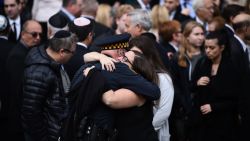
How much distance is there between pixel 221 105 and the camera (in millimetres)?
7543

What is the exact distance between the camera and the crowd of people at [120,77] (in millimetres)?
5340

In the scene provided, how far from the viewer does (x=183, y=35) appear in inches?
371

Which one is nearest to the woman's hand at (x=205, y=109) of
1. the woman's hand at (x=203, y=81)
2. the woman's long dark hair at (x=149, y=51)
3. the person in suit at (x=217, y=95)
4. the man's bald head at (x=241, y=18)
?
the person in suit at (x=217, y=95)

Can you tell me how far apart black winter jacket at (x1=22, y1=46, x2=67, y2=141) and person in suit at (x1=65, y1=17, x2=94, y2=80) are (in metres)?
0.57

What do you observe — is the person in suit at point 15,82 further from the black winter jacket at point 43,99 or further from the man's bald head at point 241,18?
the man's bald head at point 241,18

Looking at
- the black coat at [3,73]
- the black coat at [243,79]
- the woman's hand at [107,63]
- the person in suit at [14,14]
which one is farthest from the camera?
the person in suit at [14,14]

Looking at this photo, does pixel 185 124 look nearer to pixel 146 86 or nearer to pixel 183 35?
pixel 183 35

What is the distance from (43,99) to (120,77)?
1380mm

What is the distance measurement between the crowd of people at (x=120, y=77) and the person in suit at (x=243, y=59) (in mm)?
13

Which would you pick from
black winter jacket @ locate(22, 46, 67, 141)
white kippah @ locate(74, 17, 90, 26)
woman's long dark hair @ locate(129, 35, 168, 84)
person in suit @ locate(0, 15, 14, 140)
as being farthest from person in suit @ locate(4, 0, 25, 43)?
woman's long dark hair @ locate(129, 35, 168, 84)

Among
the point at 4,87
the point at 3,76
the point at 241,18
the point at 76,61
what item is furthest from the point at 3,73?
the point at 241,18

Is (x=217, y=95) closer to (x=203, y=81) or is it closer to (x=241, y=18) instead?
(x=203, y=81)

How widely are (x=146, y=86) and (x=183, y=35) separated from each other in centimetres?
416

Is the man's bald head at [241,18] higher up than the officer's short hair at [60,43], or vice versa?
the officer's short hair at [60,43]
